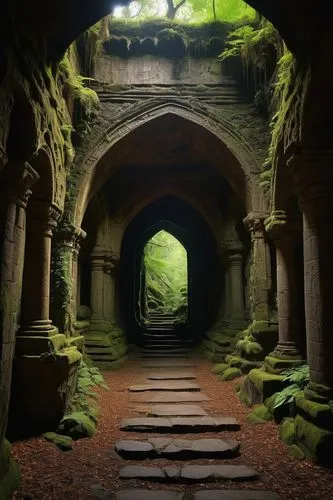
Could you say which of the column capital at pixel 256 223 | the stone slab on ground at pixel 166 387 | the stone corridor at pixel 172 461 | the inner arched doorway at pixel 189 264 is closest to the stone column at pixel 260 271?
the column capital at pixel 256 223

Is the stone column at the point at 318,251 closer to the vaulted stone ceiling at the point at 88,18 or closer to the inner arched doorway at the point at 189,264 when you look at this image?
the vaulted stone ceiling at the point at 88,18

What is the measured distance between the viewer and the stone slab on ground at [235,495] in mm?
3660

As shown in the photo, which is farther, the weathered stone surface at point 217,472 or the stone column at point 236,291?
the stone column at point 236,291

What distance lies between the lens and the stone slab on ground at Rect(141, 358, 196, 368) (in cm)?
1117

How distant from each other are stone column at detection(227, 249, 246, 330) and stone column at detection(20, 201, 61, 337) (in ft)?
20.1

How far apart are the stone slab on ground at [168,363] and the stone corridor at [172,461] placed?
3860 mm

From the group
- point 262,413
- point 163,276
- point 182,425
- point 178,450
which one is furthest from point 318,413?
point 163,276

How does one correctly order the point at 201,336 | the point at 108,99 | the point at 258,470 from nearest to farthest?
the point at 258,470 → the point at 108,99 → the point at 201,336

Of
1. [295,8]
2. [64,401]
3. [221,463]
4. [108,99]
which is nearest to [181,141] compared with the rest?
[108,99]

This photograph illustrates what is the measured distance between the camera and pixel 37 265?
6.37 m

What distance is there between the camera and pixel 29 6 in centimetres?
437

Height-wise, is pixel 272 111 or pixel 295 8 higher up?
pixel 272 111

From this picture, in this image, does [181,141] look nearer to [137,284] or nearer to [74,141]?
[74,141]

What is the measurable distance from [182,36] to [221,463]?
28.2 feet
